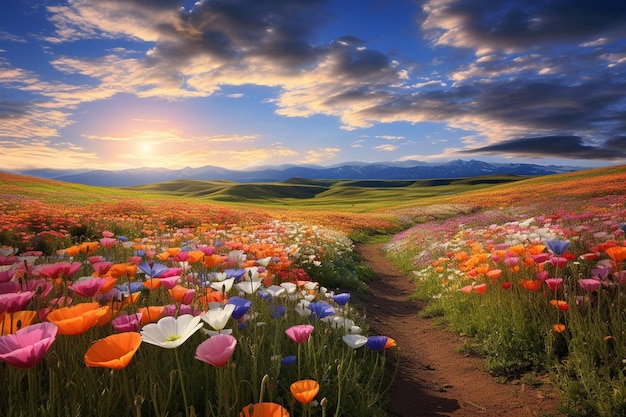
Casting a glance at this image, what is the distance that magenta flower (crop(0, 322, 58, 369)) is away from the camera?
135 centimetres

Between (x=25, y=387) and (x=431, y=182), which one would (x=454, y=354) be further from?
(x=431, y=182)

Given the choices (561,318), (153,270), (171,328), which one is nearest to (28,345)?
(171,328)

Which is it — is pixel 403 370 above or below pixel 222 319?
below

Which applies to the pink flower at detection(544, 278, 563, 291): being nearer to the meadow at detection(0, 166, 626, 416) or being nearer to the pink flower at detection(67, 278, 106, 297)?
the meadow at detection(0, 166, 626, 416)

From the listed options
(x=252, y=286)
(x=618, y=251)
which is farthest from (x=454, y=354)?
Result: (x=252, y=286)

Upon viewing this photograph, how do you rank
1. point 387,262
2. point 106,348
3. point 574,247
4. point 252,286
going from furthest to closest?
point 387,262 < point 574,247 < point 252,286 < point 106,348

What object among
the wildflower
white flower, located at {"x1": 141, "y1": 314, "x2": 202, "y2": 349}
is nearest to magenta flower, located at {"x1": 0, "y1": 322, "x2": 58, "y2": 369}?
white flower, located at {"x1": 141, "y1": 314, "x2": 202, "y2": 349}

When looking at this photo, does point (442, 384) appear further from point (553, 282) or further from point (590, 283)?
point (590, 283)

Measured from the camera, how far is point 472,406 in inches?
159

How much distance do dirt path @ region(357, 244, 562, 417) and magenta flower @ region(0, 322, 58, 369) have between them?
330 cm

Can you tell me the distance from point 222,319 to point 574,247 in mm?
6637

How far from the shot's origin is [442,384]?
4.73 metres

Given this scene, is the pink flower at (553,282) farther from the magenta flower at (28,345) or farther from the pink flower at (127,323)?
the magenta flower at (28,345)

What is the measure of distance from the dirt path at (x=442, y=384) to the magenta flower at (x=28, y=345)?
3.30m
